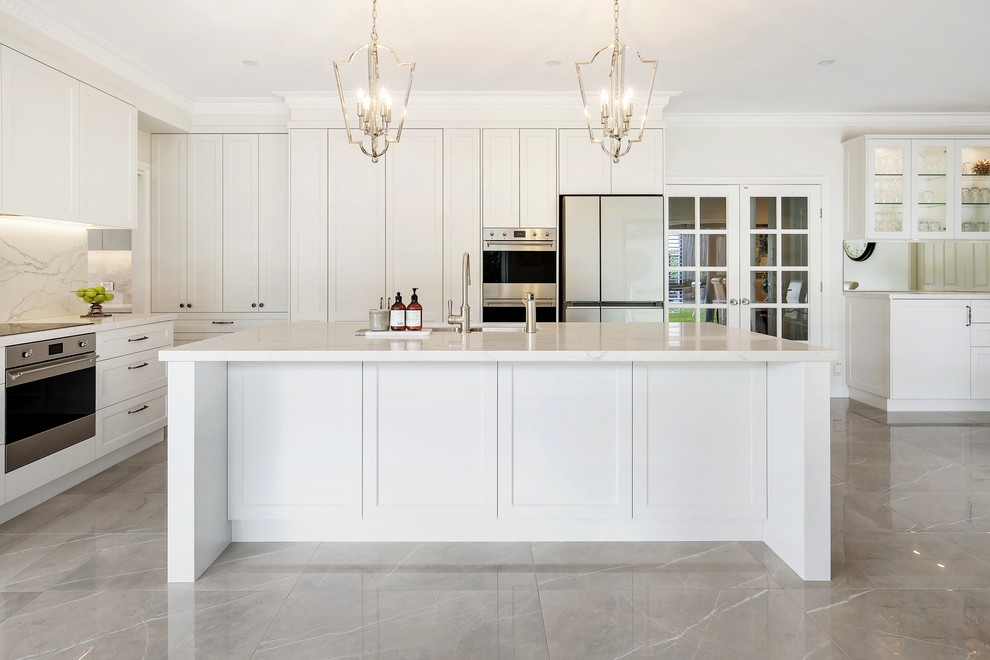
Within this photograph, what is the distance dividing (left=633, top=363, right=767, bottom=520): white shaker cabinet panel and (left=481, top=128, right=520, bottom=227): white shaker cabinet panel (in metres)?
2.73

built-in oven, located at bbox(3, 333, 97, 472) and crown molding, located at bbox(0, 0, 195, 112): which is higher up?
crown molding, located at bbox(0, 0, 195, 112)

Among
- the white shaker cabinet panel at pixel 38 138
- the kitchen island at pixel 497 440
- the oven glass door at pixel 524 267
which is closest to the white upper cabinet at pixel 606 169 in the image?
the oven glass door at pixel 524 267

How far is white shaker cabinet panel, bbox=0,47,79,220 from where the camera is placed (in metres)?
3.16

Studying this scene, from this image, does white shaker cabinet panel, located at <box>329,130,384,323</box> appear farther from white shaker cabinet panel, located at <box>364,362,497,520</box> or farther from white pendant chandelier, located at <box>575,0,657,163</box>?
white shaker cabinet panel, located at <box>364,362,497,520</box>

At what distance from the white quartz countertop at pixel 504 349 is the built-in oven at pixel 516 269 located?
7.41 ft

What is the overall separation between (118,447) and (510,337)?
102 inches

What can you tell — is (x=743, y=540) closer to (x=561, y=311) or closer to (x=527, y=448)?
(x=527, y=448)

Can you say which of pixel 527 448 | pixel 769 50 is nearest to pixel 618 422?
pixel 527 448

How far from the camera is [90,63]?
391cm

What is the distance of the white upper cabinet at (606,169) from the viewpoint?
4.93 metres

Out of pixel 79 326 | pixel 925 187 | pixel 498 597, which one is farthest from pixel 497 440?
pixel 925 187

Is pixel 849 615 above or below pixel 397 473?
below

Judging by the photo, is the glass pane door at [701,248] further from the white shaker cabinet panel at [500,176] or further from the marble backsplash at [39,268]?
the marble backsplash at [39,268]

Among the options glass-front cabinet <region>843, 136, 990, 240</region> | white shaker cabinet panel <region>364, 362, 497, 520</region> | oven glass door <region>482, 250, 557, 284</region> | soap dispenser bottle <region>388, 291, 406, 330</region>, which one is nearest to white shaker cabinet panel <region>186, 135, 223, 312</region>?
oven glass door <region>482, 250, 557, 284</region>
